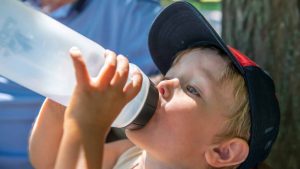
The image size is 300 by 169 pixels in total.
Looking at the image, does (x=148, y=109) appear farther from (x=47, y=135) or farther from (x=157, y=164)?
(x=47, y=135)

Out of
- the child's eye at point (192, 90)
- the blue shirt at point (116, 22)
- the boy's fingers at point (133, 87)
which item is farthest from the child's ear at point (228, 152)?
the blue shirt at point (116, 22)

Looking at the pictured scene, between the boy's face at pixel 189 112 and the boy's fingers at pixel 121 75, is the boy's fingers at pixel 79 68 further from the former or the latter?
the boy's face at pixel 189 112

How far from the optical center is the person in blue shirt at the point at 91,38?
6.39 feet

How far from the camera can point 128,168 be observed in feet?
5.93

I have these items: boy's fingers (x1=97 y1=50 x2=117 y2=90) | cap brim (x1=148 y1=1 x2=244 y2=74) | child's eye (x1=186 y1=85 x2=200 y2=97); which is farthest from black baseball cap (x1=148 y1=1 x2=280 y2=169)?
boy's fingers (x1=97 y1=50 x2=117 y2=90)

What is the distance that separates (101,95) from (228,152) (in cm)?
44

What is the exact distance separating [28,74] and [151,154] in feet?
1.23

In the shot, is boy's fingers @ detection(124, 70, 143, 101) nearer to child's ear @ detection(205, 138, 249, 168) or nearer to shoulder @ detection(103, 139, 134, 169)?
child's ear @ detection(205, 138, 249, 168)

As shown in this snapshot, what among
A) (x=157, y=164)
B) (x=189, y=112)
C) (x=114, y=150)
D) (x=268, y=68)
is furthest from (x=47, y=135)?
(x=268, y=68)

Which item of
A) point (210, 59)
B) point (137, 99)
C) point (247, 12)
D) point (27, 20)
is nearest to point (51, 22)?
point (27, 20)

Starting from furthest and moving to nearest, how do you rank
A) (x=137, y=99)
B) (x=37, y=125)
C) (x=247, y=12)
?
1. (x=247, y=12)
2. (x=37, y=125)
3. (x=137, y=99)

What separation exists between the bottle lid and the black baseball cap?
0.71 ft

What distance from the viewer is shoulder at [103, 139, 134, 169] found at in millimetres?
1901

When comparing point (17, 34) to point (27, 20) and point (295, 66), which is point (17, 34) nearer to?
point (27, 20)
